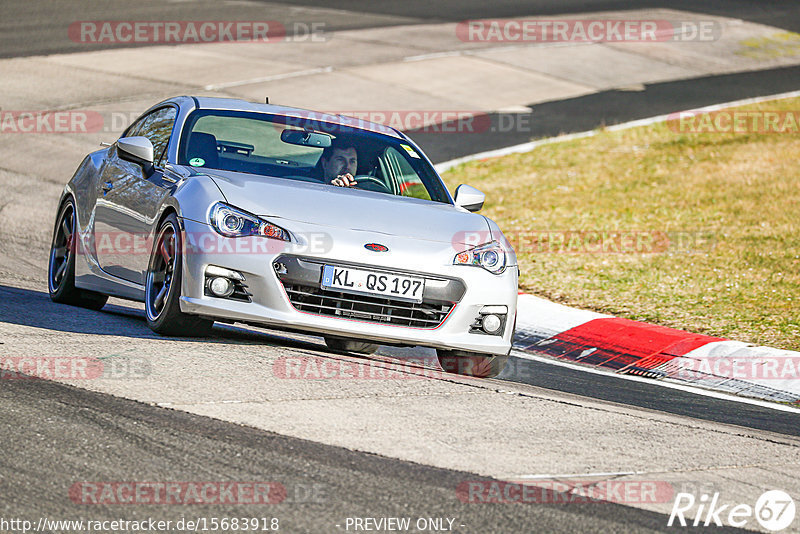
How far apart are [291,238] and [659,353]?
11.1 feet

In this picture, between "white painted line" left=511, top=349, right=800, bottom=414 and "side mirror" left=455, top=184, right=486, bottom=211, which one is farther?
"side mirror" left=455, top=184, right=486, bottom=211

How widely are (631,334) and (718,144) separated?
29.7 ft

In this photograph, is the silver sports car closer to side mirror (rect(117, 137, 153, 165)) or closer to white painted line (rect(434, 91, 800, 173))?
side mirror (rect(117, 137, 153, 165))

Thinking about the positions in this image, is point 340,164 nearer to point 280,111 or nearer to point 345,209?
point 280,111

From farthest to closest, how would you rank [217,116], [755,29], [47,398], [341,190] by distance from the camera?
[755,29] → [217,116] → [341,190] → [47,398]

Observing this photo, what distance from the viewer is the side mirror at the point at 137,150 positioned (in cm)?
733

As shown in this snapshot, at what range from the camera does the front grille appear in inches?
253

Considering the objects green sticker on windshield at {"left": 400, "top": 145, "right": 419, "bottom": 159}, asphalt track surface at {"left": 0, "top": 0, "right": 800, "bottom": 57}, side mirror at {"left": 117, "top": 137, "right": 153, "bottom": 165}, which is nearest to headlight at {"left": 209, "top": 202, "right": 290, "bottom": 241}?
side mirror at {"left": 117, "top": 137, "right": 153, "bottom": 165}

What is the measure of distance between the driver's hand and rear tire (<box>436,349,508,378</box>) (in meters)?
1.24

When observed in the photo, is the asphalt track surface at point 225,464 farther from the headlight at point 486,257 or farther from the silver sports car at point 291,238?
the headlight at point 486,257

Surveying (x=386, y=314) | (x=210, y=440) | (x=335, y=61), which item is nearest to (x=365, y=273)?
(x=386, y=314)

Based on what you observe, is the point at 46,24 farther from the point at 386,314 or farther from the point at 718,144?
the point at 386,314

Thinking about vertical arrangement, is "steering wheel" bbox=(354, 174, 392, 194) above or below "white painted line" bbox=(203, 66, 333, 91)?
above

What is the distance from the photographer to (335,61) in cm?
2233
